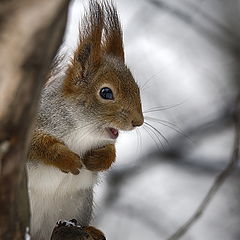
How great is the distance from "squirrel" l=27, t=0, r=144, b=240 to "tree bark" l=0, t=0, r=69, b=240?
0.84 metres

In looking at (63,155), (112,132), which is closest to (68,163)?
(63,155)

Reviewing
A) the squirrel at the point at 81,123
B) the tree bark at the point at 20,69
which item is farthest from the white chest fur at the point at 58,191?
the tree bark at the point at 20,69

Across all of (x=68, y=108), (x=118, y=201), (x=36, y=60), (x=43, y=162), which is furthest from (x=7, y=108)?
(x=118, y=201)

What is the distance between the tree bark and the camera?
35.9 inches

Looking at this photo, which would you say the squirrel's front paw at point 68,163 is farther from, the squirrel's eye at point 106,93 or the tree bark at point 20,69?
the tree bark at point 20,69

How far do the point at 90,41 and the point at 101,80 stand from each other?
122 mm

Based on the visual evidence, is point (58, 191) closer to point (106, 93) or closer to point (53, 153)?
point (53, 153)

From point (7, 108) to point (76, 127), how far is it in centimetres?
107

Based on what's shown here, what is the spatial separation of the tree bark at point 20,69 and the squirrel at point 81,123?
0.84 metres

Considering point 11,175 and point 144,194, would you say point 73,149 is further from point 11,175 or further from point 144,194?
point 144,194

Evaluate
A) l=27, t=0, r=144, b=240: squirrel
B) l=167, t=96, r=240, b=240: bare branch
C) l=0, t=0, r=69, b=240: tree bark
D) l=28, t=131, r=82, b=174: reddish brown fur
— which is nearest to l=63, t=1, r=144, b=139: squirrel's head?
l=27, t=0, r=144, b=240: squirrel

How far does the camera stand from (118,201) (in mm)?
3523

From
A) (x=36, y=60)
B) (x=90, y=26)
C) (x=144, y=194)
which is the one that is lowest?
(x=144, y=194)

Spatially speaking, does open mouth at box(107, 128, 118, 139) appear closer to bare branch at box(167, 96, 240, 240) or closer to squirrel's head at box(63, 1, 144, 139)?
squirrel's head at box(63, 1, 144, 139)
